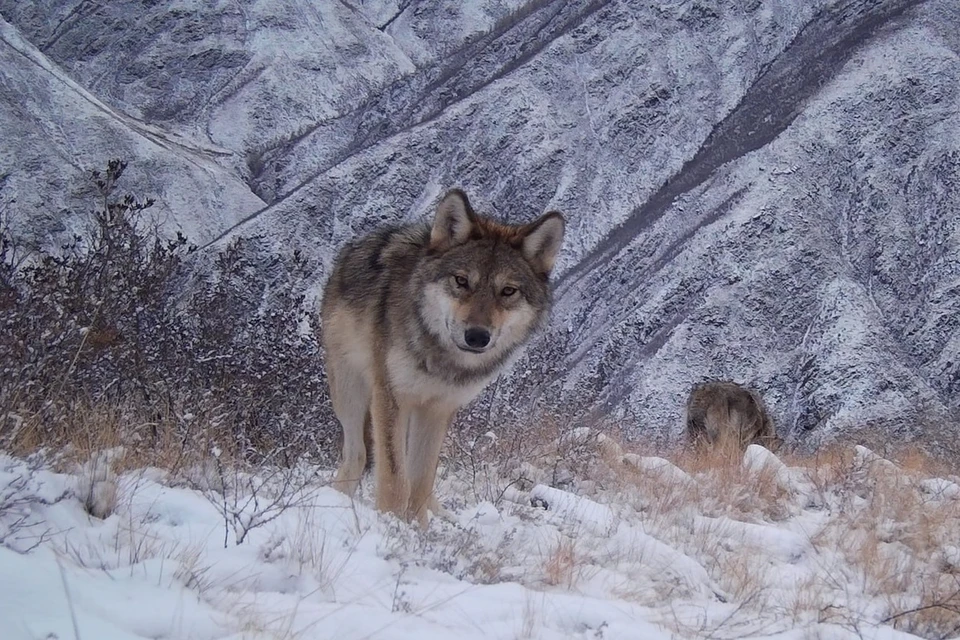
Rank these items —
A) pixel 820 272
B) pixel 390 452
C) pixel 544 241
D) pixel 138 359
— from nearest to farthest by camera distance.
→ pixel 390 452 → pixel 544 241 → pixel 138 359 → pixel 820 272

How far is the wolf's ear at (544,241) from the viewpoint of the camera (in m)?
5.25

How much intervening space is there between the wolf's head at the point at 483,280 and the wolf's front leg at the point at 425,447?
0.48 m

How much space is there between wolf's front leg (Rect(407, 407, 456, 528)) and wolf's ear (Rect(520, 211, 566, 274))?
1162 mm

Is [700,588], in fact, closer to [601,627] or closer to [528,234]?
[601,627]

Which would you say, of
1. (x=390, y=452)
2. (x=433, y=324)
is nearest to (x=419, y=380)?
(x=433, y=324)

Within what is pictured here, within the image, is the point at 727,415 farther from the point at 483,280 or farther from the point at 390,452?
the point at 390,452

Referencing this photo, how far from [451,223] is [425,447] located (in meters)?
1.49

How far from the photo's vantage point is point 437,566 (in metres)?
3.45

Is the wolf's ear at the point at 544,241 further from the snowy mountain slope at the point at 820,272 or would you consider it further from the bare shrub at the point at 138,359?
the snowy mountain slope at the point at 820,272


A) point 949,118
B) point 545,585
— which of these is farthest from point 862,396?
point 545,585

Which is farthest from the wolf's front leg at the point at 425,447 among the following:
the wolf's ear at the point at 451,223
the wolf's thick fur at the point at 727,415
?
the wolf's thick fur at the point at 727,415

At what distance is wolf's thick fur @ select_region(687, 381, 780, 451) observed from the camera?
1128 cm

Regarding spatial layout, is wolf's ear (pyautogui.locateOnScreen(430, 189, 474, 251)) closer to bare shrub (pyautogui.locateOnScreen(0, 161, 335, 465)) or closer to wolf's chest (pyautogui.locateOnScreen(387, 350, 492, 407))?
wolf's chest (pyautogui.locateOnScreen(387, 350, 492, 407))

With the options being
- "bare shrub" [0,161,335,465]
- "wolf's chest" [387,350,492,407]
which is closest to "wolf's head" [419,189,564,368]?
"wolf's chest" [387,350,492,407]
